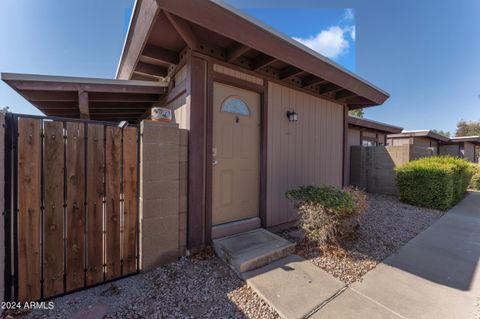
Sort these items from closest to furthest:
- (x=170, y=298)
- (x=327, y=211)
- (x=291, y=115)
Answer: (x=170, y=298) < (x=327, y=211) < (x=291, y=115)

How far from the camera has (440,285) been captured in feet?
7.38

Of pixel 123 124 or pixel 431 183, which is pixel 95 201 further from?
pixel 431 183

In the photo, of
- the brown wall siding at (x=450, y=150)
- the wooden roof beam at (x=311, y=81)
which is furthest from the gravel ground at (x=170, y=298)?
the brown wall siding at (x=450, y=150)

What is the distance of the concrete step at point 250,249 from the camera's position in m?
2.44

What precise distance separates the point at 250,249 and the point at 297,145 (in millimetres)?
2303

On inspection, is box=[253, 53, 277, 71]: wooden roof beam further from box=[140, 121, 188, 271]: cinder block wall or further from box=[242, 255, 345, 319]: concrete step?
box=[242, 255, 345, 319]: concrete step

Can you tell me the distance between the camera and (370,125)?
27.2 ft

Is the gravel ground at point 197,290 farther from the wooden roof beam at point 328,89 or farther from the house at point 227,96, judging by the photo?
the wooden roof beam at point 328,89

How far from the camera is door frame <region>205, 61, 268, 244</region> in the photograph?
2.85m

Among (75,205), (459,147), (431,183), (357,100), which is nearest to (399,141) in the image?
(459,147)

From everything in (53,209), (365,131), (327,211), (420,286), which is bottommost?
(420,286)

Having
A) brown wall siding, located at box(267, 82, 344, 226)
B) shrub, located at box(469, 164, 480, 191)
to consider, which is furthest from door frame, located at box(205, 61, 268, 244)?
shrub, located at box(469, 164, 480, 191)

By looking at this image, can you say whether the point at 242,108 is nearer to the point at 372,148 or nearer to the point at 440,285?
the point at 440,285

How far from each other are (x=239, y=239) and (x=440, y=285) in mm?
2400
